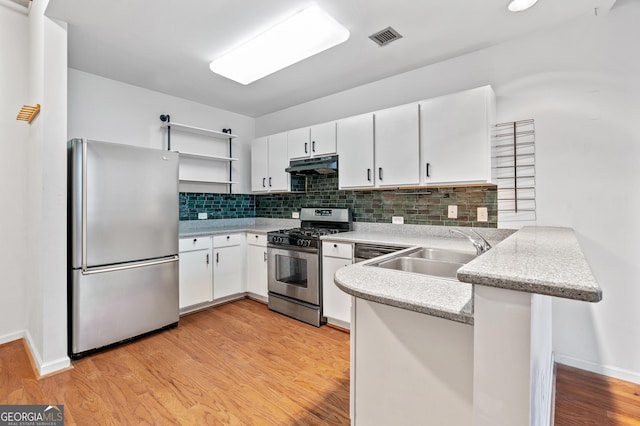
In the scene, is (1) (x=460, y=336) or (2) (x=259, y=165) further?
(2) (x=259, y=165)

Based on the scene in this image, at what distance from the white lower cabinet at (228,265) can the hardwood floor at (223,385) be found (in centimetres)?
81

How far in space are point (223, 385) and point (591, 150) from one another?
315cm

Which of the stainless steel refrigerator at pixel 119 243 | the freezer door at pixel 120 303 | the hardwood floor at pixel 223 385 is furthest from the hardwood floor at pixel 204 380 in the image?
the stainless steel refrigerator at pixel 119 243

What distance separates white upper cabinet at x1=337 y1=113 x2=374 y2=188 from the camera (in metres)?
2.98

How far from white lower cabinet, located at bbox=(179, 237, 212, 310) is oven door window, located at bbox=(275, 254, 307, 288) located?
0.82 meters

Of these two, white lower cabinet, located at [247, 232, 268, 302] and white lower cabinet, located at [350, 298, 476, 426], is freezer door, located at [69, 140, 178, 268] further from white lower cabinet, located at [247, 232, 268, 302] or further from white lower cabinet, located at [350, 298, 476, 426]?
white lower cabinet, located at [350, 298, 476, 426]

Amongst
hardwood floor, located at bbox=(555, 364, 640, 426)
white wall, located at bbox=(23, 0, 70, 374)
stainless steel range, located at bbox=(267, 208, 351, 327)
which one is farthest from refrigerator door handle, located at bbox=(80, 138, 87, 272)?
hardwood floor, located at bbox=(555, 364, 640, 426)

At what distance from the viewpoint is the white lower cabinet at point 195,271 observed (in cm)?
323

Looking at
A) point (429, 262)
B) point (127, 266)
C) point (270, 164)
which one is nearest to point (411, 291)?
point (429, 262)

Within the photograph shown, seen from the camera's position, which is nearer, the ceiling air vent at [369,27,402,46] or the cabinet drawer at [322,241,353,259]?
the ceiling air vent at [369,27,402,46]

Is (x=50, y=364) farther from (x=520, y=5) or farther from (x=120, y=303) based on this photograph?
(x=520, y=5)

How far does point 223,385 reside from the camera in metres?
2.06

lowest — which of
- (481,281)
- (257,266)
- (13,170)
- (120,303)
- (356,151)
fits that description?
(120,303)

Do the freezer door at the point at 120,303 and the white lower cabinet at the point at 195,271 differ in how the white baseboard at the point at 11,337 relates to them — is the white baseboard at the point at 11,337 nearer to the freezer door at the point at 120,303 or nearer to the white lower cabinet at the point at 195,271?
the freezer door at the point at 120,303
